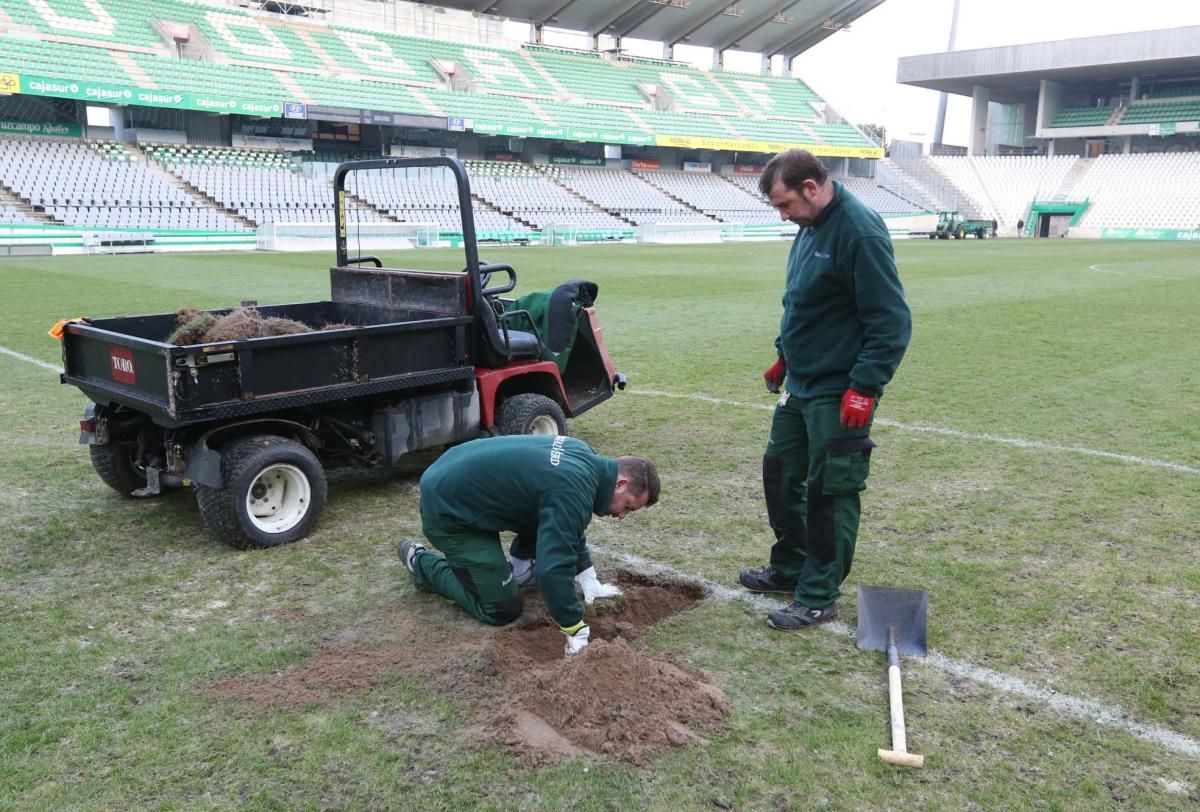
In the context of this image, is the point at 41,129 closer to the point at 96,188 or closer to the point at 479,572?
the point at 96,188

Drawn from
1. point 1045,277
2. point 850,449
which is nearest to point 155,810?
point 850,449

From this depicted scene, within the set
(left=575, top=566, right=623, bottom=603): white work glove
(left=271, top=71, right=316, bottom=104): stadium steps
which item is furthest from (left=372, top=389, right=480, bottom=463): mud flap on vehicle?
(left=271, top=71, right=316, bottom=104): stadium steps

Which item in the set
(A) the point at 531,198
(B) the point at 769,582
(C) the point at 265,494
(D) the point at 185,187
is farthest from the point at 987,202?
(C) the point at 265,494

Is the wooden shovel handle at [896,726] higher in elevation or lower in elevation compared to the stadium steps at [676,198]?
lower

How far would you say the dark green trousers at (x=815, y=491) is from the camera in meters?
3.94

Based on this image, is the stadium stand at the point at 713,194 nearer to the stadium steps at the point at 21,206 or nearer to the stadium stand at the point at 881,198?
the stadium stand at the point at 881,198

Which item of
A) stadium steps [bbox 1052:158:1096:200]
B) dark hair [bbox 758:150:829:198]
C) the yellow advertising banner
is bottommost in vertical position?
dark hair [bbox 758:150:829:198]

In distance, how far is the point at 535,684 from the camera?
11.4 ft

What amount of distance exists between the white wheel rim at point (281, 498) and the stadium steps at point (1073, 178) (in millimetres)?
63421

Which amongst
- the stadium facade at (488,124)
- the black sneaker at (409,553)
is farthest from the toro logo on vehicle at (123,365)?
the stadium facade at (488,124)

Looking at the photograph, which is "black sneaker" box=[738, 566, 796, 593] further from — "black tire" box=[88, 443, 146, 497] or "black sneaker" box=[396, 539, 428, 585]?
"black tire" box=[88, 443, 146, 497]

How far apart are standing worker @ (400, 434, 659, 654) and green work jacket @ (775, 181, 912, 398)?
865mm

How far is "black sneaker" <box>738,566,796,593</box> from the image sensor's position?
448 centimetres

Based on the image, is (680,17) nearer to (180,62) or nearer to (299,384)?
(180,62)
